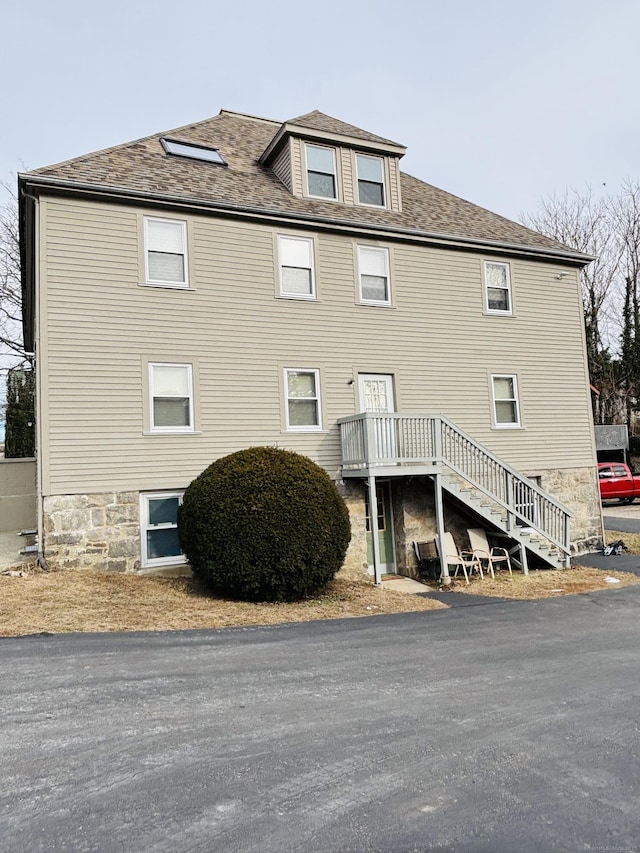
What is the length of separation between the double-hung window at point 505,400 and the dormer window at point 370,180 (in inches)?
201

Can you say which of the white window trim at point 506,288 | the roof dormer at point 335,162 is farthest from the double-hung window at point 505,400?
the roof dormer at point 335,162

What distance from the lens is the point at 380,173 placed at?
14297mm

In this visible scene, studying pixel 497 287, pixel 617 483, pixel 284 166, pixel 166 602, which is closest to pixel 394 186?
pixel 284 166

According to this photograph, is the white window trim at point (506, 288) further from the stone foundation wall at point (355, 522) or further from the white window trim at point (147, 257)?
the white window trim at point (147, 257)

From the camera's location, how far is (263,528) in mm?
9234

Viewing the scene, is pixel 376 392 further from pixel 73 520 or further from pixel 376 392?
pixel 73 520

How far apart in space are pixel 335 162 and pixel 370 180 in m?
0.96

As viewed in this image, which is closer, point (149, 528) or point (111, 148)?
point (149, 528)

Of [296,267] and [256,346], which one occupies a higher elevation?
[296,267]

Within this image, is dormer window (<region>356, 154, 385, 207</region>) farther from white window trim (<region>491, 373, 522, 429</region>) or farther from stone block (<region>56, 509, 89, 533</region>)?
stone block (<region>56, 509, 89, 533</region>)

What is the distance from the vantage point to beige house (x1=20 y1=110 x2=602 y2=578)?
10.6 m

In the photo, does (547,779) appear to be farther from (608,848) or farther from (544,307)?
(544,307)

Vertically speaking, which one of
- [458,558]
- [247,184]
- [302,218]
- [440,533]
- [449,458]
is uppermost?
[247,184]

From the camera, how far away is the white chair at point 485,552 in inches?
500
